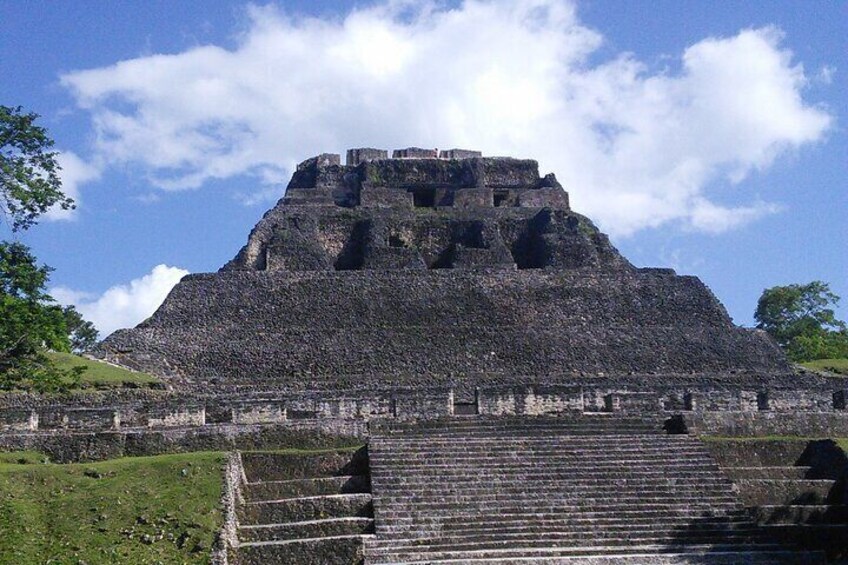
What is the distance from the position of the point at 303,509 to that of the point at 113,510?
2.50 meters

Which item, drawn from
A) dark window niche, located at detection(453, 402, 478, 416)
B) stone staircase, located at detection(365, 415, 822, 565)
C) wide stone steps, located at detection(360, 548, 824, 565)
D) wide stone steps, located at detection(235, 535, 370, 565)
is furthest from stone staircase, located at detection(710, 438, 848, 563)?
wide stone steps, located at detection(235, 535, 370, 565)

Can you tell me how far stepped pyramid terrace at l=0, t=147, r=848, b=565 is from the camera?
14219 mm

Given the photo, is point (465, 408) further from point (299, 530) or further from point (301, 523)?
point (299, 530)

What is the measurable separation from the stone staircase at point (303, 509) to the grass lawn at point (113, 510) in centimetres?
60

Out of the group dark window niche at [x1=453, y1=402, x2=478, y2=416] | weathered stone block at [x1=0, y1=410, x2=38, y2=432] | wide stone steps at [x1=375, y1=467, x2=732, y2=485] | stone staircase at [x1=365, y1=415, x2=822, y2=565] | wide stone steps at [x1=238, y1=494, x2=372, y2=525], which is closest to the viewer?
stone staircase at [x1=365, y1=415, x2=822, y2=565]

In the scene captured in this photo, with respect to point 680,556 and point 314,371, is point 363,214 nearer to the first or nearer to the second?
point 314,371

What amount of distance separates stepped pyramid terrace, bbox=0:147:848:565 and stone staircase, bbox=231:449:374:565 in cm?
3

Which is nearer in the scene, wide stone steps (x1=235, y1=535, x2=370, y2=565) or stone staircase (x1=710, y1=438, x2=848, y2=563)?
wide stone steps (x1=235, y1=535, x2=370, y2=565)

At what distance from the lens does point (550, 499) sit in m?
14.9

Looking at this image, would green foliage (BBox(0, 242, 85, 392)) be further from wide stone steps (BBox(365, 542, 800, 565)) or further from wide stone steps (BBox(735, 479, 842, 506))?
wide stone steps (BBox(735, 479, 842, 506))

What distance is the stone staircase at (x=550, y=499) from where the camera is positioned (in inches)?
542

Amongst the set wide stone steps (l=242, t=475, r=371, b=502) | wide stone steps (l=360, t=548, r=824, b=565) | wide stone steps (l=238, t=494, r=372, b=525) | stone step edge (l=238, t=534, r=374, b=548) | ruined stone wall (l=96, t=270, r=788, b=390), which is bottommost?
wide stone steps (l=360, t=548, r=824, b=565)

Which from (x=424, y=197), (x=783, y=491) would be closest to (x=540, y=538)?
(x=783, y=491)

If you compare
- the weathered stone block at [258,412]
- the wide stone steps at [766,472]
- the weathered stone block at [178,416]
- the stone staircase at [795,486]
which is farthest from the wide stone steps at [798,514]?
the weathered stone block at [178,416]
